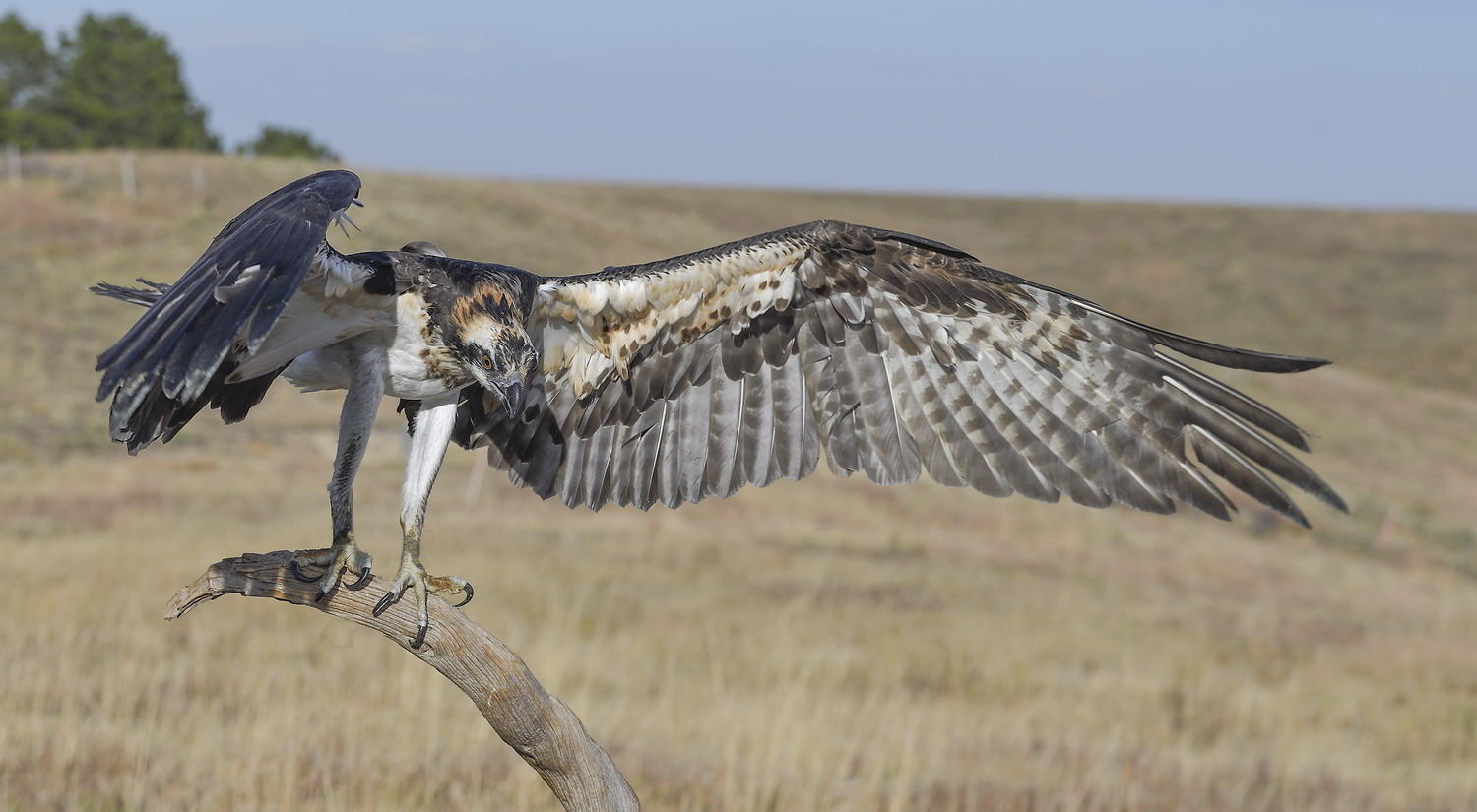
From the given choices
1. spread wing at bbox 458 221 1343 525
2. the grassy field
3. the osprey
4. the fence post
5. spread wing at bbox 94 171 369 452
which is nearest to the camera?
spread wing at bbox 94 171 369 452

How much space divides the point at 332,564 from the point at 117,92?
179 ft

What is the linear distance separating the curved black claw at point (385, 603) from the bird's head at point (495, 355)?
71 centimetres

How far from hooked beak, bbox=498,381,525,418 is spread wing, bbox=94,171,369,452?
2.31 ft

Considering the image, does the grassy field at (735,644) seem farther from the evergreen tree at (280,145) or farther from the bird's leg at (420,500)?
the evergreen tree at (280,145)

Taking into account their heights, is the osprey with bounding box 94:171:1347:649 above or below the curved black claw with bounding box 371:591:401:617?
above

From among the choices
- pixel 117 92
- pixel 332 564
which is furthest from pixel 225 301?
pixel 117 92

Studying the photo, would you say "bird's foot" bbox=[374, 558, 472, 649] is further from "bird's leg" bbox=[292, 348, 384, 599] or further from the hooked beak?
the hooked beak

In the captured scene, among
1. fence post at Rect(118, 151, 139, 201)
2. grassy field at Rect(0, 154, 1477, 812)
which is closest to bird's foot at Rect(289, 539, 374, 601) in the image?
grassy field at Rect(0, 154, 1477, 812)

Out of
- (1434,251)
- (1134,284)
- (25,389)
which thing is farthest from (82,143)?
(1434,251)

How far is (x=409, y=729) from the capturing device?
7.43 metres

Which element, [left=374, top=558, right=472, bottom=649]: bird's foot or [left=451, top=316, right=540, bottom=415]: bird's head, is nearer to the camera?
[left=374, top=558, right=472, bottom=649]: bird's foot

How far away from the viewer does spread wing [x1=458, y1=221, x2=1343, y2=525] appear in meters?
5.08

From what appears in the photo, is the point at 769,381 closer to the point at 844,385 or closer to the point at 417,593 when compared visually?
the point at 844,385

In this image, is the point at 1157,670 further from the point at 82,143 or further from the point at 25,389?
the point at 82,143
